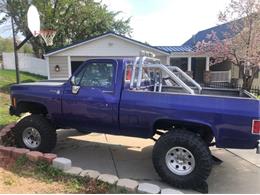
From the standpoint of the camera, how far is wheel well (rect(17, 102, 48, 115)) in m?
6.52

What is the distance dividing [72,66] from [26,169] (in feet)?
48.0

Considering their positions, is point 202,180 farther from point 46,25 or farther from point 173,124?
point 46,25

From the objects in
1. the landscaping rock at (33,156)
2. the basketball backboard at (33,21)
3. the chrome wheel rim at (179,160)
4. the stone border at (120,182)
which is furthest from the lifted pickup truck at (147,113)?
Answer: the basketball backboard at (33,21)

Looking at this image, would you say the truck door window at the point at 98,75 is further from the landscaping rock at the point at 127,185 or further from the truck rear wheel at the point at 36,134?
the landscaping rock at the point at 127,185

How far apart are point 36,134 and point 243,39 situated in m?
12.9

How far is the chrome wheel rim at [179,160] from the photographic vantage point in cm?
493

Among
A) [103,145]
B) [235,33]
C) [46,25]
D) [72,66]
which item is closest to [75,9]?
[46,25]

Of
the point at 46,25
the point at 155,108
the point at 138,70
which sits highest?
the point at 46,25

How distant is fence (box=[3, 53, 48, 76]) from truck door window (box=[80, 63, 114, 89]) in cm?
2236

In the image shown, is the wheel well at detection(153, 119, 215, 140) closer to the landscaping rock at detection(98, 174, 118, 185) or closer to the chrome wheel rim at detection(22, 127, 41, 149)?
the landscaping rock at detection(98, 174, 118, 185)

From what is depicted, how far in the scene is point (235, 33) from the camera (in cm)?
1698

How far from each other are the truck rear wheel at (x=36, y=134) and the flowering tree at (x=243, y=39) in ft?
39.8

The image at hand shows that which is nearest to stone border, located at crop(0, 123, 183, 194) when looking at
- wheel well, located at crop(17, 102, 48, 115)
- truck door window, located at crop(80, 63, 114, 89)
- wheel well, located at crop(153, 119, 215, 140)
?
wheel well, located at crop(153, 119, 215, 140)

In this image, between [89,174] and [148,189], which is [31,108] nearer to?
[89,174]
